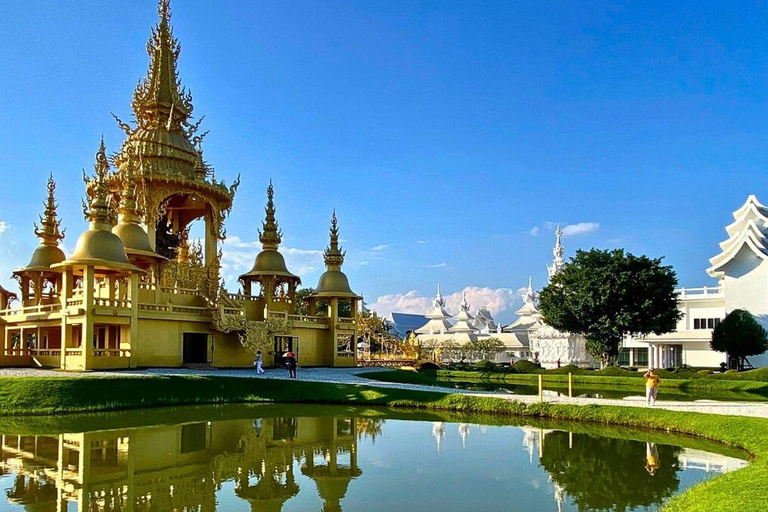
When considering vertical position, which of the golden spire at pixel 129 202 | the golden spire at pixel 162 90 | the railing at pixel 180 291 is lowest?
the railing at pixel 180 291

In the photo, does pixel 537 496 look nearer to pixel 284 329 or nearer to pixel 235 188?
pixel 284 329

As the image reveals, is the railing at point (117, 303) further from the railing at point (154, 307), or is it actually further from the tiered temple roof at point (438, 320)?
the tiered temple roof at point (438, 320)

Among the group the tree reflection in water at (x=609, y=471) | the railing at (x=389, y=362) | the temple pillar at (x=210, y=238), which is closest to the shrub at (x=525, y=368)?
the railing at (x=389, y=362)

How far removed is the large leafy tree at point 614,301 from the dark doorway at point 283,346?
16.7 m

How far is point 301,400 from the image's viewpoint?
851 inches

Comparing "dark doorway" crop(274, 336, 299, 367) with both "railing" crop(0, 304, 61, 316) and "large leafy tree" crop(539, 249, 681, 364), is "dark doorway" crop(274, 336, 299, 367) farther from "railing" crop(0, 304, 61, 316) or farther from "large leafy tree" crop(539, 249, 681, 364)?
"large leafy tree" crop(539, 249, 681, 364)

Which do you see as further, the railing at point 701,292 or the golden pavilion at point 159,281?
the railing at point 701,292

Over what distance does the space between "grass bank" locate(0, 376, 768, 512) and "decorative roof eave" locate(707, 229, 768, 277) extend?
30542 mm

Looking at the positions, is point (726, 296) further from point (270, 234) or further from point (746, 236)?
point (270, 234)

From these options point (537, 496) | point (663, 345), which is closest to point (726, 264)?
point (663, 345)

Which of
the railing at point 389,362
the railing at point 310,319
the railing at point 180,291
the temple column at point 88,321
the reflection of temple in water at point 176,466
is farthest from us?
the railing at point 389,362

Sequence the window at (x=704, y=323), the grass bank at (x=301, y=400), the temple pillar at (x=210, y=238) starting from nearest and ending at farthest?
the grass bank at (x=301, y=400), the temple pillar at (x=210, y=238), the window at (x=704, y=323)

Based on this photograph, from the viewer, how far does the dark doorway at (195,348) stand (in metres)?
27.8

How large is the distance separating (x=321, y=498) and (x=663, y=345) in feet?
144
